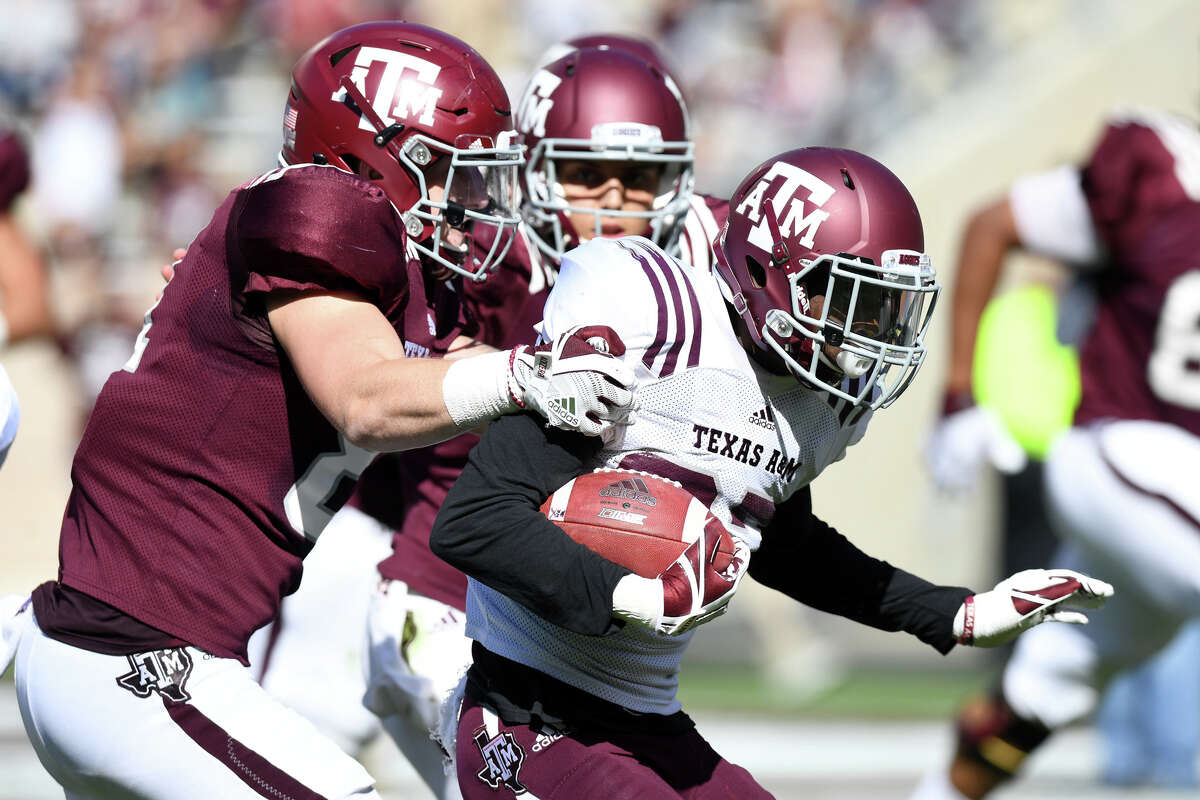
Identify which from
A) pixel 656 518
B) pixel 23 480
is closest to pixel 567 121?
pixel 656 518

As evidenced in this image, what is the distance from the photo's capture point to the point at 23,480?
34.4 ft

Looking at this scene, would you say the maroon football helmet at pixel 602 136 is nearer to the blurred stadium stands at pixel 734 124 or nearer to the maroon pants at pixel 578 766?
the maroon pants at pixel 578 766

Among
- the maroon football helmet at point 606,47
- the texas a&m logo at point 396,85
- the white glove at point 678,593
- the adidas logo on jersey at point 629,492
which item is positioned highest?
the texas a&m logo at point 396,85

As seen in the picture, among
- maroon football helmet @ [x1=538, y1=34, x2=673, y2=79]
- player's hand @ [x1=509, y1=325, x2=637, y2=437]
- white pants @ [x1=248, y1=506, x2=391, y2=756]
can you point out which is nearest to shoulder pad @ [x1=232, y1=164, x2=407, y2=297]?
player's hand @ [x1=509, y1=325, x2=637, y2=437]

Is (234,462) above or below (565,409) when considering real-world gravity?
below

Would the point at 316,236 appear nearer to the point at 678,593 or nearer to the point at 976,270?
the point at 678,593

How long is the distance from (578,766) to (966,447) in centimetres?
273

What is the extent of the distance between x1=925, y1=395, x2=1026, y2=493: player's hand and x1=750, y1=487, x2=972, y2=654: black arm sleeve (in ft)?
6.52

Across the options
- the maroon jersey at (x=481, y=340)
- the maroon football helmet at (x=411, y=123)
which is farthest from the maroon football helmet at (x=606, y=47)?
the maroon football helmet at (x=411, y=123)

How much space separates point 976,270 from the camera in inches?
215

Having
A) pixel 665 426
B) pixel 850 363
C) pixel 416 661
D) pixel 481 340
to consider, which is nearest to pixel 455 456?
pixel 481 340

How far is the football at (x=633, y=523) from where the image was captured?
8.57 feet

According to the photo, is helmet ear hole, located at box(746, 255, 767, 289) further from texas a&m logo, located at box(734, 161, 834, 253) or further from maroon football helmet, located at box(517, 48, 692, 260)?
maroon football helmet, located at box(517, 48, 692, 260)

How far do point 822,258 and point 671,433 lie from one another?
1.35ft
